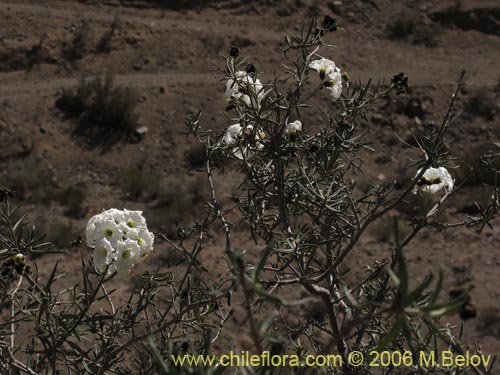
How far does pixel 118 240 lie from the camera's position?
2041 mm

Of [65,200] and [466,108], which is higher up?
[466,108]

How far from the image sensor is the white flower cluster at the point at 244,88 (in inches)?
96.8

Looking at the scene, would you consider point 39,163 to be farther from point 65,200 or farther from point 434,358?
point 434,358

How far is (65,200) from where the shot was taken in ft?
28.8

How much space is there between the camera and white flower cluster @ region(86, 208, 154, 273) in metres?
2.00

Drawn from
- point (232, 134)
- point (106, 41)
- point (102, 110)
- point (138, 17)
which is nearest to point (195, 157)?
point (102, 110)

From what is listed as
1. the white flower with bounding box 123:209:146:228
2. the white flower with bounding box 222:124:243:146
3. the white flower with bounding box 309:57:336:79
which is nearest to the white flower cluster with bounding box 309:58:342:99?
the white flower with bounding box 309:57:336:79

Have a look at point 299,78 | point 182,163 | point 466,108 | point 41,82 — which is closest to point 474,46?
point 466,108

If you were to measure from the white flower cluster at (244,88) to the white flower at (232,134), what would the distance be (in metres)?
0.11

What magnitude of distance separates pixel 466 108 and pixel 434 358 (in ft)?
32.2

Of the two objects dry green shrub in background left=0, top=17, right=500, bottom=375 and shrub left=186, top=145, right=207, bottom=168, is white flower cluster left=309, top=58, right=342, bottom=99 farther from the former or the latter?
shrub left=186, top=145, right=207, bottom=168

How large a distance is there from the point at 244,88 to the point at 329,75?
1.26 ft

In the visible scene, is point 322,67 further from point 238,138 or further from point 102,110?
point 102,110

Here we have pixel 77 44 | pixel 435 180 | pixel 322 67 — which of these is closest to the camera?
pixel 435 180
